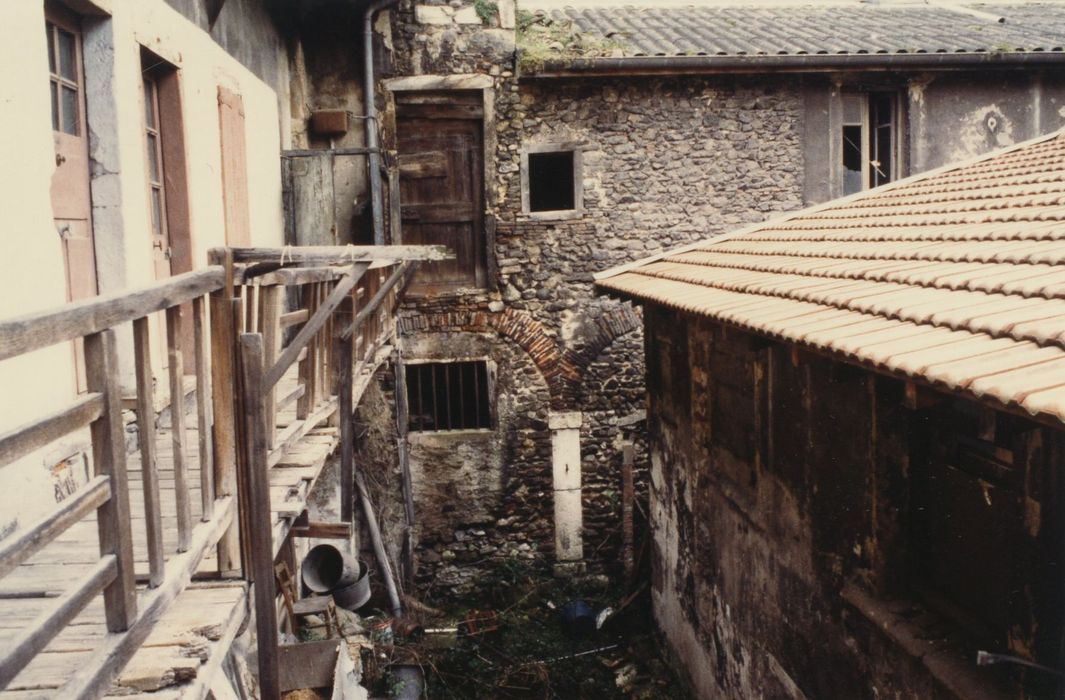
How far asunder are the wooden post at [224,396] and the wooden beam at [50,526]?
3.20 ft

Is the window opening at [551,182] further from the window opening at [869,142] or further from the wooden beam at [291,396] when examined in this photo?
the wooden beam at [291,396]

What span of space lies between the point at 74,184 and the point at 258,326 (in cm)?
173

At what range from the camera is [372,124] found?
10109 mm

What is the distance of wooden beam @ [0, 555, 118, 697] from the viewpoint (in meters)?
1.71

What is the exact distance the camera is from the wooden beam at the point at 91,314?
1690 millimetres

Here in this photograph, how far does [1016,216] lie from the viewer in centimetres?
453

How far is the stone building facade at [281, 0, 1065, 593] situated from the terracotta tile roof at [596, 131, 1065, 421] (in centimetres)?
303

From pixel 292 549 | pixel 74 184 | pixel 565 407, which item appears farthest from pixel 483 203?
pixel 74 184

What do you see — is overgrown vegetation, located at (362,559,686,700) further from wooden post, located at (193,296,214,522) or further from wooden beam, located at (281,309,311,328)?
wooden post, located at (193,296,214,522)

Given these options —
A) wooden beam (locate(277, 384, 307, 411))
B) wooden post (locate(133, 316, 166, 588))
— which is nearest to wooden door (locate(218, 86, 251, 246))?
wooden beam (locate(277, 384, 307, 411))

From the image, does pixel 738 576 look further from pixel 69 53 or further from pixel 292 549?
pixel 69 53

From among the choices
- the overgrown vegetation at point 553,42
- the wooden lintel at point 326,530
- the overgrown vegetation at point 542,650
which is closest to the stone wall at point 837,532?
the overgrown vegetation at point 542,650

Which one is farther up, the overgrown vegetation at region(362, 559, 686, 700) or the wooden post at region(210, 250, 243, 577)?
the wooden post at region(210, 250, 243, 577)

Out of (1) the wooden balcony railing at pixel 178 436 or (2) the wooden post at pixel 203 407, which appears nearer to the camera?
(1) the wooden balcony railing at pixel 178 436
